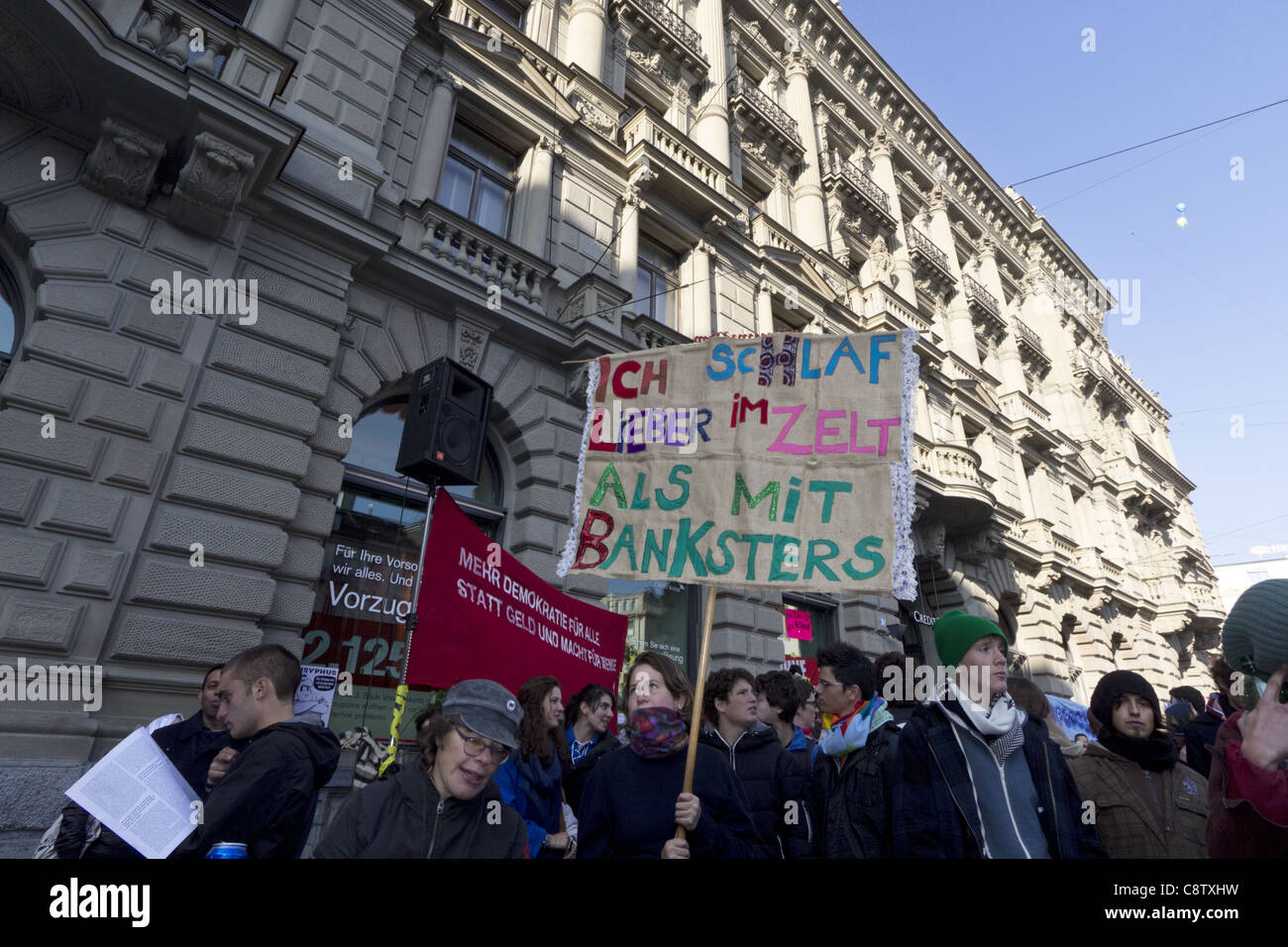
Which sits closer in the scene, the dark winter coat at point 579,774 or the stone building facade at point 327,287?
the dark winter coat at point 579,774

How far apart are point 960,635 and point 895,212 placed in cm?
2010

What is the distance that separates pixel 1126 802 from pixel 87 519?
22.6 feet

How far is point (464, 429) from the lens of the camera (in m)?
5.32

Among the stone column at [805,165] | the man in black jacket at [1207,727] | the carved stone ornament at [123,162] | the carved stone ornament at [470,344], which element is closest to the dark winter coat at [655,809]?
the man in black jacket at [1207,727]

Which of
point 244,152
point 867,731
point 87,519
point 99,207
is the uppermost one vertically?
point 244,152

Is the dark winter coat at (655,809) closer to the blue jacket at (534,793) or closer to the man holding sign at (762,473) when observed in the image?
the man holding sign at (762,473)

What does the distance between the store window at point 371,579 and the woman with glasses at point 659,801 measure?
424 cm

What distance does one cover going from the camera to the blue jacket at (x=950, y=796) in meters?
2.50

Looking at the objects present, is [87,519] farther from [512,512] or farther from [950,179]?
[950,179]

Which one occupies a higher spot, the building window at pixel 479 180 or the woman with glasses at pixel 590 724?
the building window at pixel 479 180

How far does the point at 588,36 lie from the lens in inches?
453

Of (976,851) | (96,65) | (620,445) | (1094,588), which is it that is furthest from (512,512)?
(1094,588)

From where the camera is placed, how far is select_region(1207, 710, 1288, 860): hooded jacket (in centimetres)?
138

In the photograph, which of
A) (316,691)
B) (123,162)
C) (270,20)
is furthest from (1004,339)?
(123,162)
